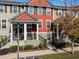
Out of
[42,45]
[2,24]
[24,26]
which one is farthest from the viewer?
[2,24]

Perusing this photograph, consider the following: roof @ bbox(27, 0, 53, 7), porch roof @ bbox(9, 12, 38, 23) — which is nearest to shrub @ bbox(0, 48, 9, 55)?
porch roof @ bbox(9, 12, 38, 23)

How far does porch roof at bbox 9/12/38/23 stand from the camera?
41719mm

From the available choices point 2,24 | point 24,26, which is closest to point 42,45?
point 24,26

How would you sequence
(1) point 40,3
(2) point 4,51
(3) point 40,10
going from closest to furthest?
1. (2) point 4,51
2. (3) point 40,10
3. (1) point 40,3

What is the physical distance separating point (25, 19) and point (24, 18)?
25 cm

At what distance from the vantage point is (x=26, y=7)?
150 ft

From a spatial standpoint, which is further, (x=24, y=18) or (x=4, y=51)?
(x=24, y=18)

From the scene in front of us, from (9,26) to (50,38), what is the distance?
9.47 metres

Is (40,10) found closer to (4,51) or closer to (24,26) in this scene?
(24,26)

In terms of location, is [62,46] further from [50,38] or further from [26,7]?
[26,7]

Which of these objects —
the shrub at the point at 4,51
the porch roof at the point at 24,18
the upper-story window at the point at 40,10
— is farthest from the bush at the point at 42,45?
the upper-story window at the point at 40,10

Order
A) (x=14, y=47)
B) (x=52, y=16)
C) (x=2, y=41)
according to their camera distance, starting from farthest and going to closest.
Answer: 1. (x=52, y=16)
2. (x=2, y=41)
3. (x=14, y=47)

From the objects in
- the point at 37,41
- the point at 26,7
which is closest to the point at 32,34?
the point at 37,41

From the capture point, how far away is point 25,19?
42.9 metres
